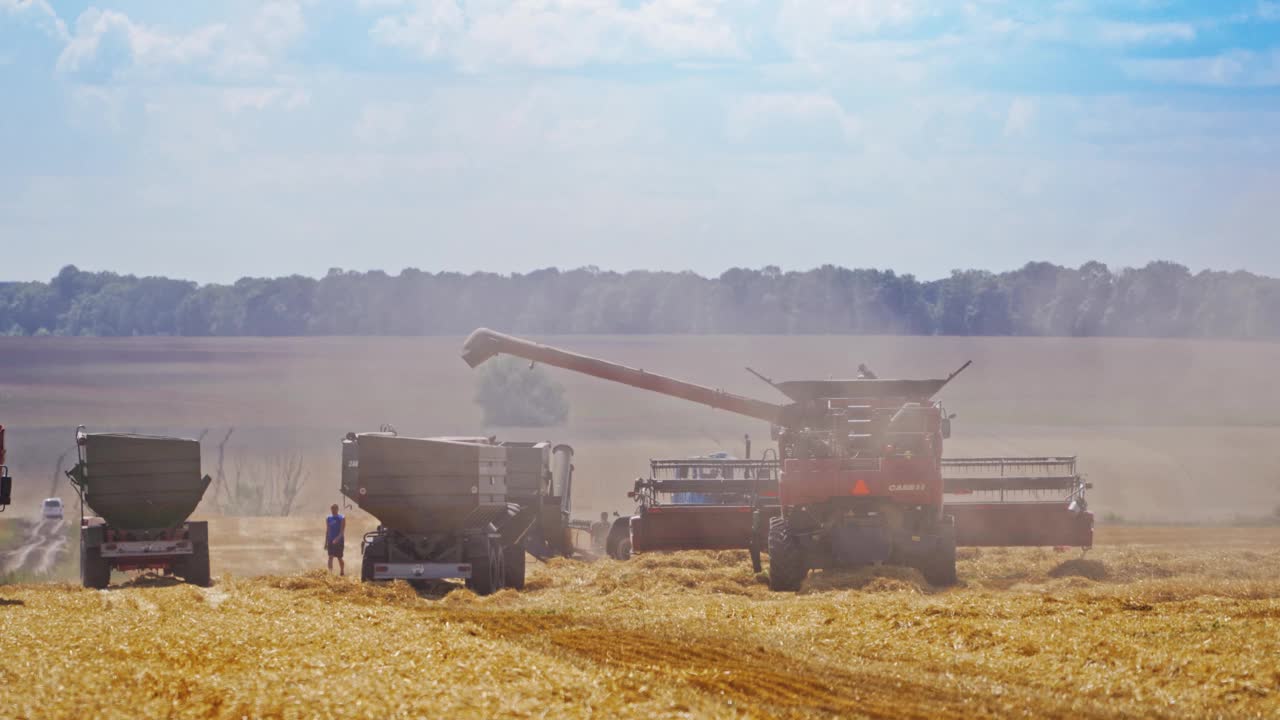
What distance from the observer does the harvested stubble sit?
12164 millimetres

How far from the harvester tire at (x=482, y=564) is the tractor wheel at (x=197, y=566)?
600 centimetres

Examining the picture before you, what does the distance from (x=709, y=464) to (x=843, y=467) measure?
6.82 metres

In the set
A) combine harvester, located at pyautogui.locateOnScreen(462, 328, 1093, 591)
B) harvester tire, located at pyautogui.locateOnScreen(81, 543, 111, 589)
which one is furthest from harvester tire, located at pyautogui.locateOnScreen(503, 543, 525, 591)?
harvester tire, located at pyautogui.locateOnScreen(81, 543, 111, 589)

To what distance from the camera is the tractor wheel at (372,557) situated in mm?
23531

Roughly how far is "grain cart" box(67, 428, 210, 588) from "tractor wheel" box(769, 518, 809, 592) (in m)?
10.2

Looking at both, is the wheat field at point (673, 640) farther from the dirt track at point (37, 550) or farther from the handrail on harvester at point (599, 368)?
the handrail on harvester at point (599, 368)

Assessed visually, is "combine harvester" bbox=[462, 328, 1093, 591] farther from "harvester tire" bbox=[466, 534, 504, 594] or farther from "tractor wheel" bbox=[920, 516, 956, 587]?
"harvester tire" bbox=[466, 534, 504, 594]

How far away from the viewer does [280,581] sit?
80.1ft

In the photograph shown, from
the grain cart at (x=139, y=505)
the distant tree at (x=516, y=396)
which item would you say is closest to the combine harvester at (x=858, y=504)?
the grain cart at (x=139, y=505)

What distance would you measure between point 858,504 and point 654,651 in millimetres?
9322

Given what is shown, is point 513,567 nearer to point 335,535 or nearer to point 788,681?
point 335,535

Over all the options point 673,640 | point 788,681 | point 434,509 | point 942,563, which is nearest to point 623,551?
point 434,509

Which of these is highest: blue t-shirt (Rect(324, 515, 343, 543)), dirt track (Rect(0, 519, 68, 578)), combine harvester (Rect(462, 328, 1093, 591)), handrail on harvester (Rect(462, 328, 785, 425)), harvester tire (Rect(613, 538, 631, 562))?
handrail on harvester (Rect(462, 328, 785, 425))

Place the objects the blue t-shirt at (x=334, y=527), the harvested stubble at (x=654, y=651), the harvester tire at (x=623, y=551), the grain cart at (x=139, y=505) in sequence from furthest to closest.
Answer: the harvester tire at (x=623, y=551) < the blue t-shirt at (x=334, y=527) < the grain cart at (x=139, y=505) < the harvested stubble at (x=654, y=651)
